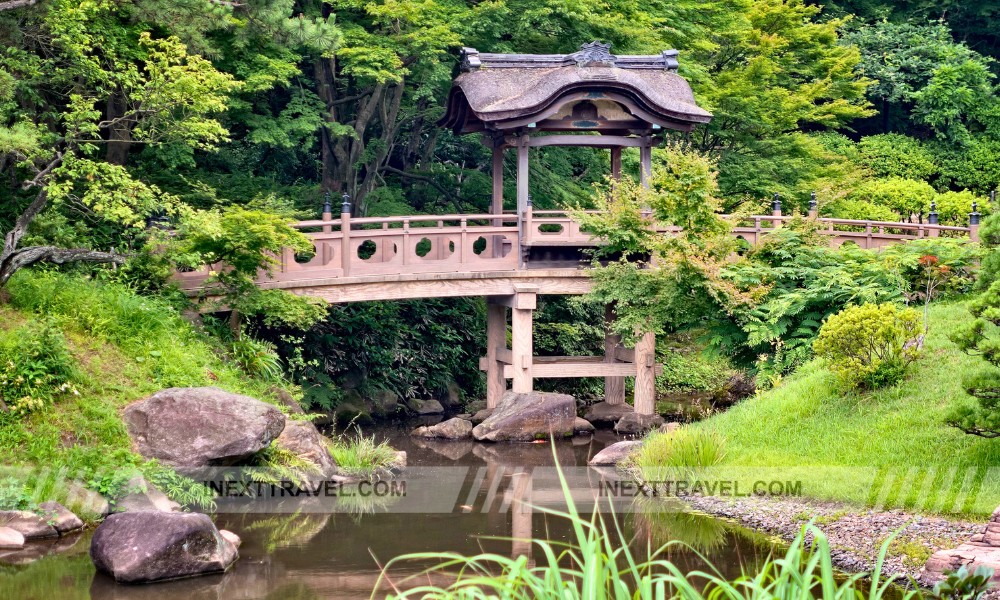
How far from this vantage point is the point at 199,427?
1224 centimetres

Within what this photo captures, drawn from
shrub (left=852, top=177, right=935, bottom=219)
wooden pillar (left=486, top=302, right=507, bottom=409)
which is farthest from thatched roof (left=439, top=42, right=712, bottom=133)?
shrub (left=852, top=177, right=935, bottom=219)

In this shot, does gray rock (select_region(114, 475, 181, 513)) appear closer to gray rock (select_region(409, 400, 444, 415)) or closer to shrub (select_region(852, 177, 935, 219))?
gray rock (select_region(409, 400, 444, 415))

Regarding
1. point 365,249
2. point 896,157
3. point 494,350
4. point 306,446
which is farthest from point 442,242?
point 896,157

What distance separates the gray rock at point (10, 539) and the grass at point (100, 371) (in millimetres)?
694

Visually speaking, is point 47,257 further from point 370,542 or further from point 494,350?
point 494,350

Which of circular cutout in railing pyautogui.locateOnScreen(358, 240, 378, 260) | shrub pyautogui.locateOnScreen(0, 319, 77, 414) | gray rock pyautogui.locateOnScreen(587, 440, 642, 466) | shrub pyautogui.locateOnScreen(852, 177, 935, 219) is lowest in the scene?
gray rock pyautogui.locateOnScreen(587, 440, 642, 466)

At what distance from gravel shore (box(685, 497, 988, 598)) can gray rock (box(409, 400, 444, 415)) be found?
27.3ft

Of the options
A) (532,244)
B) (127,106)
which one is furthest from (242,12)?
(532,244)

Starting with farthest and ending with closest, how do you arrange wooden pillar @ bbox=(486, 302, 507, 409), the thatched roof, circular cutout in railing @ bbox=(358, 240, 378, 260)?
circular cutout in railing @ bbox=(358, 240, 378, 260)
wooden pillar @ bbox=(486, 302, 507, 409)
the thatched roof

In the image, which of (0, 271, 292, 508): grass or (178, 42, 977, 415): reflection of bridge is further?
(178, 42, 977, 415): reflection of bridge

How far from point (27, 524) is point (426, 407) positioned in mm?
10156

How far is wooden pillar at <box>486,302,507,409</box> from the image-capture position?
64.5 feet

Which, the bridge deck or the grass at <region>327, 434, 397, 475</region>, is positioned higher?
the bridge deck

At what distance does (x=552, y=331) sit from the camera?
22.0m
